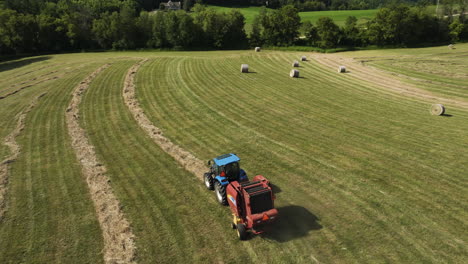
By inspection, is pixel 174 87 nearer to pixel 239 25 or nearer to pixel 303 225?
pixel 303 225

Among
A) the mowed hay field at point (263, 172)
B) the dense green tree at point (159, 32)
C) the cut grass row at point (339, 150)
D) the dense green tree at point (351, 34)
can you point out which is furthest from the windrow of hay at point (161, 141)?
the dense green tree at point (351, 34)

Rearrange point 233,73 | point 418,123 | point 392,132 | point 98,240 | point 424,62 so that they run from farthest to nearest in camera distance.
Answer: point 424,62 → point 233,73 → point 418,123 → point 392,132 → point 98,240

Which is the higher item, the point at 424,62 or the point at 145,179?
the point at 424,62

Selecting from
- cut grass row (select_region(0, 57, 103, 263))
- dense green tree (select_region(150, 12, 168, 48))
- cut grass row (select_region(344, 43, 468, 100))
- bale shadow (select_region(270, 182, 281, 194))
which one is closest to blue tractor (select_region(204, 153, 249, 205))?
bale shadow (select_region(270, 182, 281, 194))

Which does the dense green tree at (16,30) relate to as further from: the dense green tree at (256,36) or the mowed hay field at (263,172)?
the dense green tree at (256,36)

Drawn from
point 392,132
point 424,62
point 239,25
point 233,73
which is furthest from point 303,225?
point 239,25

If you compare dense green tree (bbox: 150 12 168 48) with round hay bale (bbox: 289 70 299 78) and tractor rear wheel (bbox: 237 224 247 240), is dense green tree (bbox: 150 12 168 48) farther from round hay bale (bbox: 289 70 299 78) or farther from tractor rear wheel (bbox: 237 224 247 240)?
tractor rear wheel (bbox: 237 224 247 240)

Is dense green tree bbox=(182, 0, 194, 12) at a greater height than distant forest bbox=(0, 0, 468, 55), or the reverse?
dense green tree bbox=(182, 0, 194, 12)
